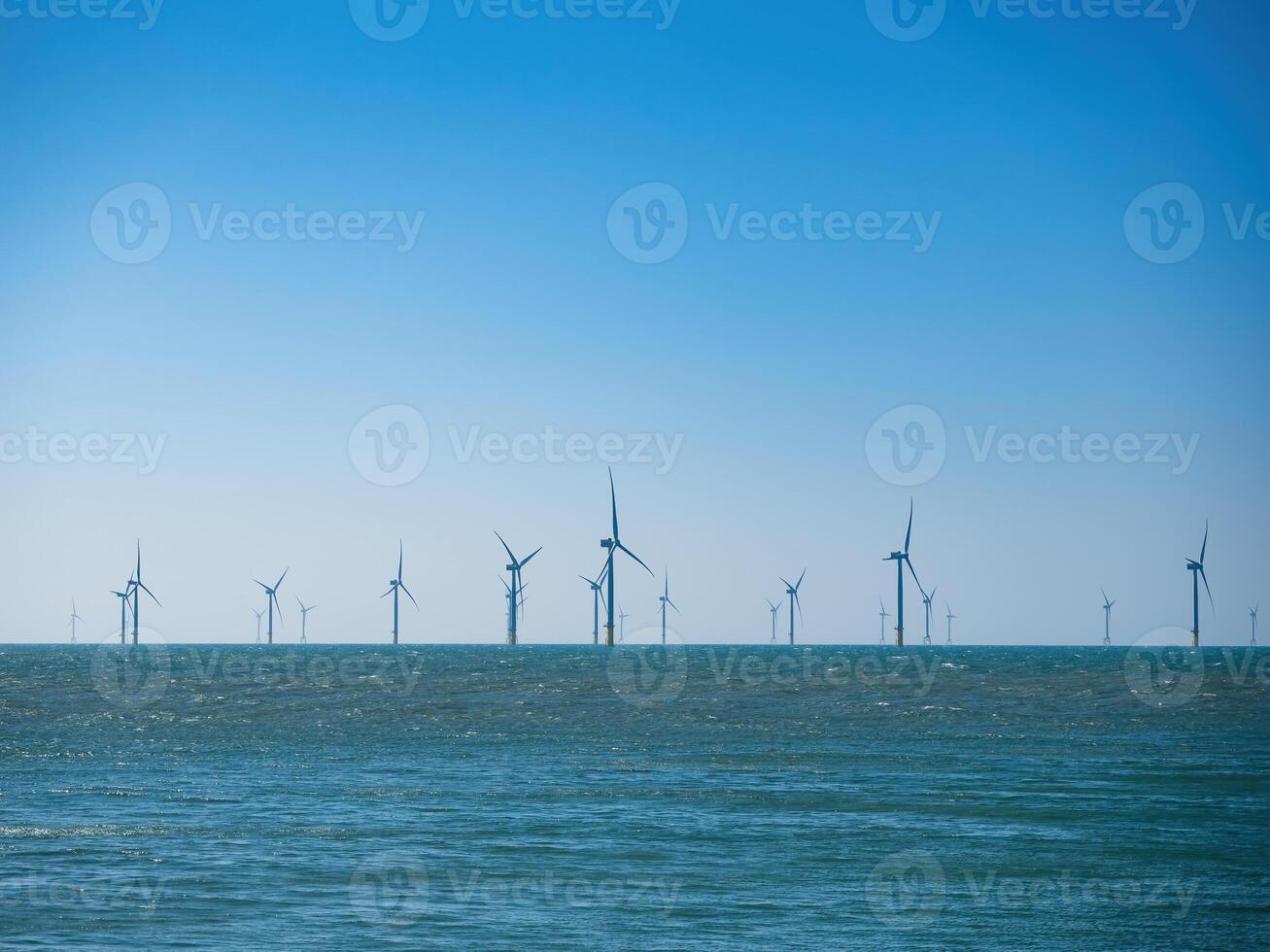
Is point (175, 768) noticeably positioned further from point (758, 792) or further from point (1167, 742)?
point (1167, 742)

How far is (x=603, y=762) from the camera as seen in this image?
4844 cm

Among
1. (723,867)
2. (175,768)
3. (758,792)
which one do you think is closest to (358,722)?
(175,768)

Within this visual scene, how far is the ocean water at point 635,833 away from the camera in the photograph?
74.4ft

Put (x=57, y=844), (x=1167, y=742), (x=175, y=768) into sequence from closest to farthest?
(x=57, y=844) < (x=175, y=768) < (x=1167, y=742)

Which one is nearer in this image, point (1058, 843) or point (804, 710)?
point (1058, 843)

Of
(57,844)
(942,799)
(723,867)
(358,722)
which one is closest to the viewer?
(723,867)

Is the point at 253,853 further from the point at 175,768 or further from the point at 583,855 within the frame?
the point at 175,768

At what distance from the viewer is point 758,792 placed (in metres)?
39.4

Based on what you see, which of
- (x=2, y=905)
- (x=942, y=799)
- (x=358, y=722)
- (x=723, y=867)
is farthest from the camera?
(x=358, y=722)

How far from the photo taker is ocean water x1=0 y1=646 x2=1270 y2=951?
22.7m

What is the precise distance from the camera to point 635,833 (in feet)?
105

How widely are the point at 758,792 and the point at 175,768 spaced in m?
22.7

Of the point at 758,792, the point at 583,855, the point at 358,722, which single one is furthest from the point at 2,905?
the point at 358,722

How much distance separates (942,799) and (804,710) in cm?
4010
